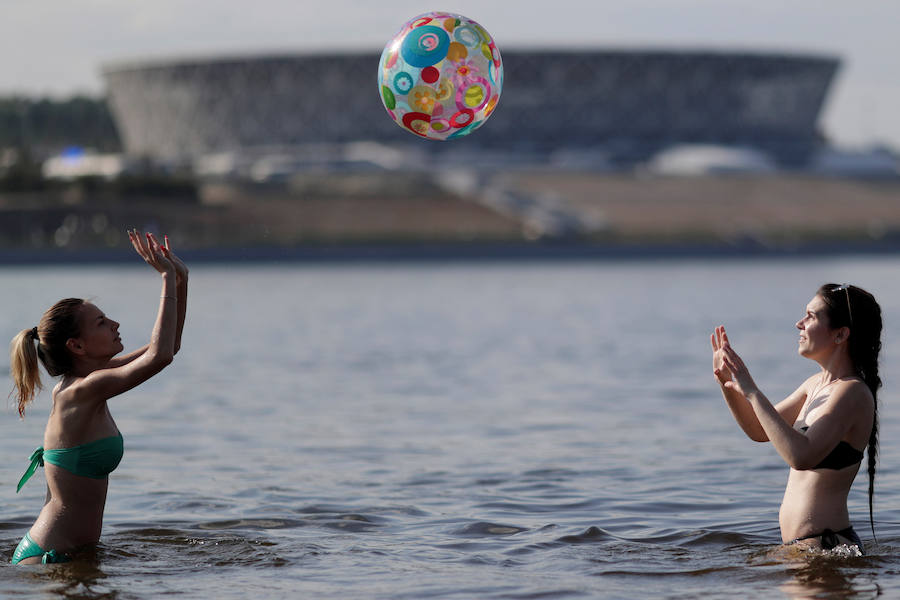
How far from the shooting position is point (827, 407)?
593 centimetres

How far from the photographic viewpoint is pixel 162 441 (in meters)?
11.9

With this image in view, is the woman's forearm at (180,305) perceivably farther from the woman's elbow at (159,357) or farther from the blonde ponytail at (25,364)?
the blonde ponytail at (25,364)

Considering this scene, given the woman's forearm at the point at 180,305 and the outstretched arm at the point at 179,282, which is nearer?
the outstretched arm at the point at 179,282

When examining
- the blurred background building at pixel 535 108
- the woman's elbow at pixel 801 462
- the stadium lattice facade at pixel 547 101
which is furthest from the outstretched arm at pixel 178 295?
the stadium lattice facade at pixel 547 101

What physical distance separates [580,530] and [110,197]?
61.1 m

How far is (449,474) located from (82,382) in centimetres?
440

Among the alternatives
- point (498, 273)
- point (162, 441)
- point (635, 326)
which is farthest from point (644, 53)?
point (162, 441)

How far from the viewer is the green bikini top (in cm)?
625

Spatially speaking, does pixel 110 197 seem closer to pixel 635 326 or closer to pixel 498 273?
pixel 498 273

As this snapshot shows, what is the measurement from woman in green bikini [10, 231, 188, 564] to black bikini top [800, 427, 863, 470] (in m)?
2.76

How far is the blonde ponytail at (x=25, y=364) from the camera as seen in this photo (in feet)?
19.7

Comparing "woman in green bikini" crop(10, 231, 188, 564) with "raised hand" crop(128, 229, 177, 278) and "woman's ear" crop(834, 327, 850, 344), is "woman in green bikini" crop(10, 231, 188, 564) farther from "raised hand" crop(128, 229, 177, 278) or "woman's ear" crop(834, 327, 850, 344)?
"woman's ear" crop(834, 327, 850, 344)

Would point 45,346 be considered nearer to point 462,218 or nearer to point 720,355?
point 720,355

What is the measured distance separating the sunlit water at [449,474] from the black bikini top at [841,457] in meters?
0.54
